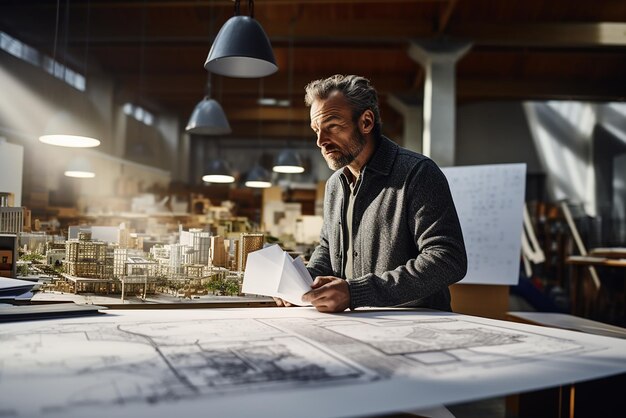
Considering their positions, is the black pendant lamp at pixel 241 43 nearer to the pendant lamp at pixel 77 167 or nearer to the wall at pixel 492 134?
the pendant lamp at pixel 77 167

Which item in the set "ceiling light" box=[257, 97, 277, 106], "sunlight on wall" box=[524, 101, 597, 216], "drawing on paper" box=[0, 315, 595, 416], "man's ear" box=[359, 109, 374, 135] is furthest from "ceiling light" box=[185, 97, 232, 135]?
"sunlight on wall" box=[524, 101, 597, 216]

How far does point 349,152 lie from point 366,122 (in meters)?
0.15

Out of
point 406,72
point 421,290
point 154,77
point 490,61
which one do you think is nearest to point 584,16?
point 490,61

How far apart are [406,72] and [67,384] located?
949 centimetres

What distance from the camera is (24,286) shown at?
5.84 ft

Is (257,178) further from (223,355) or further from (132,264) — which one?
(223,355)

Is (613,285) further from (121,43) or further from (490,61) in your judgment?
(121,43)

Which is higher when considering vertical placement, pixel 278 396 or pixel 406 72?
pixel 406 72

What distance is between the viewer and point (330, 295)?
5.53ft

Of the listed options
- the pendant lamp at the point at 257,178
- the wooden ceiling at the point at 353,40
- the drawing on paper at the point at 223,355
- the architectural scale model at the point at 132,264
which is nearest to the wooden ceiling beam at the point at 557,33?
the wooden ceiling at the point at 353,40

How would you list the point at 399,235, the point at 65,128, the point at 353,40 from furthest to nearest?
the point at 353,40
the point at 65,128
the point at 399,235

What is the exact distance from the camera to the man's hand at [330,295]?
168 cm

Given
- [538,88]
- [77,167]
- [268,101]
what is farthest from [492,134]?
[77,167]

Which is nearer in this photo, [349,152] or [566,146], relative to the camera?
[349,152]
